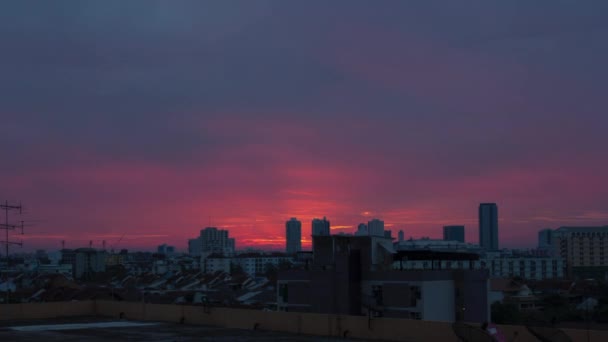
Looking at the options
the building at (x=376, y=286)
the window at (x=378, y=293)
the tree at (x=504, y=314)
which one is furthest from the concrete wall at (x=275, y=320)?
the tree at (x=504, y=314)

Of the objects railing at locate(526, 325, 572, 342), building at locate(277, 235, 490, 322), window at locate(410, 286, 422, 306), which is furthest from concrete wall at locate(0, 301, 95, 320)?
window at locate(410, 286, 422, 306)

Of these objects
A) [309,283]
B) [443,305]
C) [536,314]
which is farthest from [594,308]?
[309,283]

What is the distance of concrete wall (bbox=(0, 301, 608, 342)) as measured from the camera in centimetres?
2011

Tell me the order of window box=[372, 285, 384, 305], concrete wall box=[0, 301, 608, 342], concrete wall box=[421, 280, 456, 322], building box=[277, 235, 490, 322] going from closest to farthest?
concrete wall box=[0, 301, 608, 342] < concrete wall box=[421, 280, 456, 322] < building box=[277, 235, 490, 322] < window box=[372, 285, 384, 305]

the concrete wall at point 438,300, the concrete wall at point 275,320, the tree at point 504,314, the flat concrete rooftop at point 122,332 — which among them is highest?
the concrete wall at point 275,320

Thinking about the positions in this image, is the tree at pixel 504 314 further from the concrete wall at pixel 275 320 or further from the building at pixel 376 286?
the concrete wall at pixel 275 320

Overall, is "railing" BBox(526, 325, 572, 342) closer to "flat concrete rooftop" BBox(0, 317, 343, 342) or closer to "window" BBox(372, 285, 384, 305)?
"flat concrete rooftop" BBox(0, 317, 343, 342)

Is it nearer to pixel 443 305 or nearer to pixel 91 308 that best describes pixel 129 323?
pixel 91 308

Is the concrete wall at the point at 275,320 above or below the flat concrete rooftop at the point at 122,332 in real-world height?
above

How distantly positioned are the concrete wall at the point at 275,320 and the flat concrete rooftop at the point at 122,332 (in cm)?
52

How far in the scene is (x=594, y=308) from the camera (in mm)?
83000

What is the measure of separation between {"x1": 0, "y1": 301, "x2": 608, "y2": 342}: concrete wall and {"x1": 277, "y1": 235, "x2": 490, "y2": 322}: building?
2918 centimetres

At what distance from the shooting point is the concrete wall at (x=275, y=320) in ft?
66.0

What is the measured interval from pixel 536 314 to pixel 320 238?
30.3 metres
